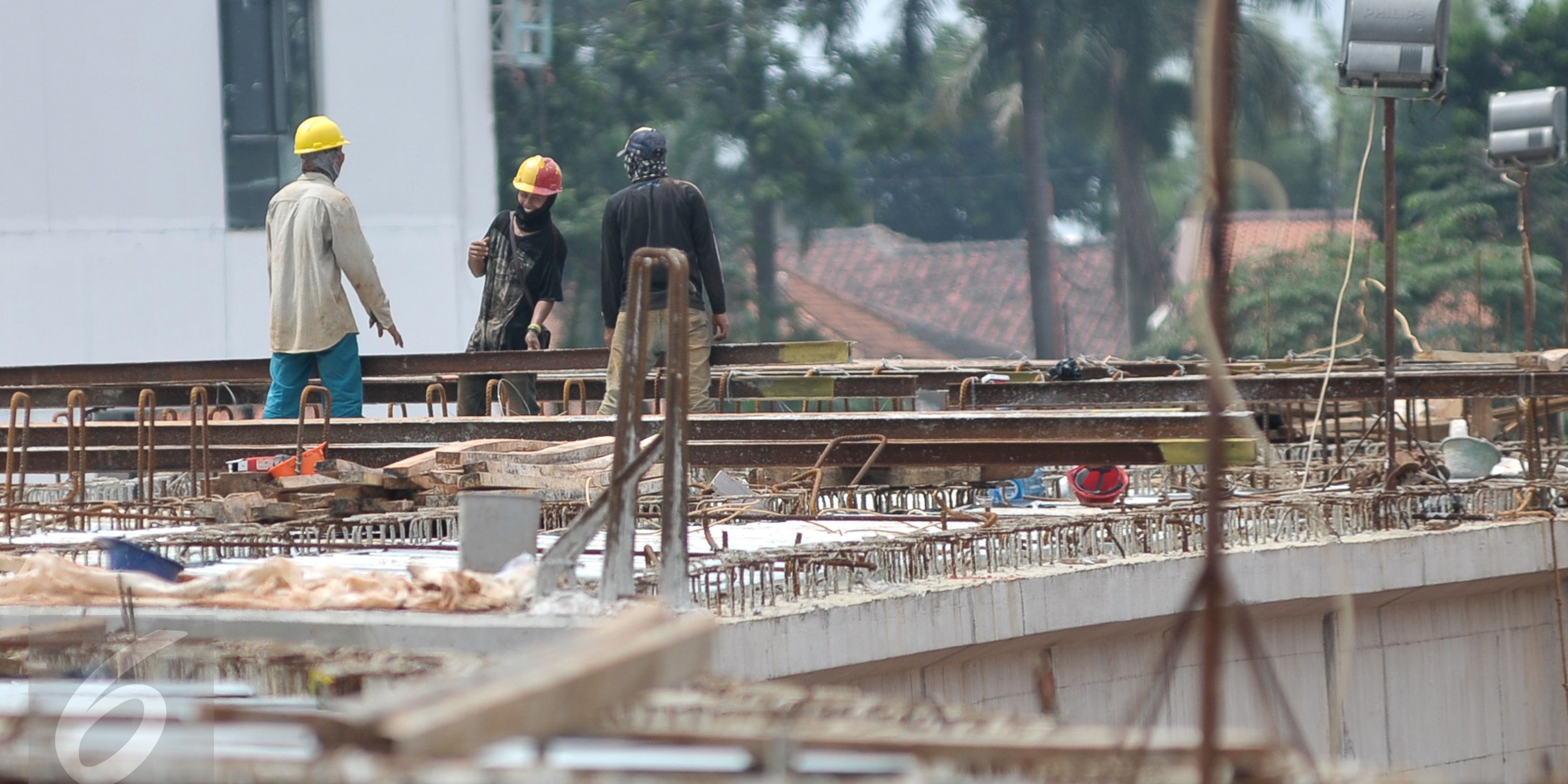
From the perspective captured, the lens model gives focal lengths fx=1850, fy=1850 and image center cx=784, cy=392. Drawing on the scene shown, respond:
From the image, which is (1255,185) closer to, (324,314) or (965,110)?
(324,314)

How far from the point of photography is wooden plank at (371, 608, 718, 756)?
7.78 feet

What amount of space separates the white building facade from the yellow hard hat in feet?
41.4

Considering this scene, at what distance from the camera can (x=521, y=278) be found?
1036 cm

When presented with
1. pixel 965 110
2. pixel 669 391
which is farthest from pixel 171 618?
pixel 965 110

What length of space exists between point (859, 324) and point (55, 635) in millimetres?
42721

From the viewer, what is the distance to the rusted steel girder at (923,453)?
22.1 feet

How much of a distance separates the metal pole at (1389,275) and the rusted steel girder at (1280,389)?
0.18 meters

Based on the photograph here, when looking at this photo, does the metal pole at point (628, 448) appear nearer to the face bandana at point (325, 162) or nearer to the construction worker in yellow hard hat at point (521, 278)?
the face bandana at point (325, 162)

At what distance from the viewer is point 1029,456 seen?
23.4 ft

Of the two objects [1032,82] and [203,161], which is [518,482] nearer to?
[203,161]

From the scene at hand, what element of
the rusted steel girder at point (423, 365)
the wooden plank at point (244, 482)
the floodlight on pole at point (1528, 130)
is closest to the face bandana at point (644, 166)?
the rusted steel girder at point (423, 365)

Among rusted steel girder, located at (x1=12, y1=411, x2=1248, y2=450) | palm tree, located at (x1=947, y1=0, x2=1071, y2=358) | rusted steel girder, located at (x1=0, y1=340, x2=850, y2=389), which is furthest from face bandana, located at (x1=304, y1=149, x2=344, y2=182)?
palm tree, located at (x1=947, y1=0, x2=1071, y2=358)

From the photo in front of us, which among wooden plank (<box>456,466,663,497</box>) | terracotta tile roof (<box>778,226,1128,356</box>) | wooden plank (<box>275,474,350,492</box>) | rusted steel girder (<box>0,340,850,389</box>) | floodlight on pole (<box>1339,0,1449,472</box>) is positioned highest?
terracotta tile roof (<box>778,226,1128,356</box>)

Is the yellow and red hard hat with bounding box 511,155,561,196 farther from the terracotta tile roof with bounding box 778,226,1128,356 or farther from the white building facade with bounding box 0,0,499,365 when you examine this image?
the terracotta tile roof with bounding box 778,226,1128,356
